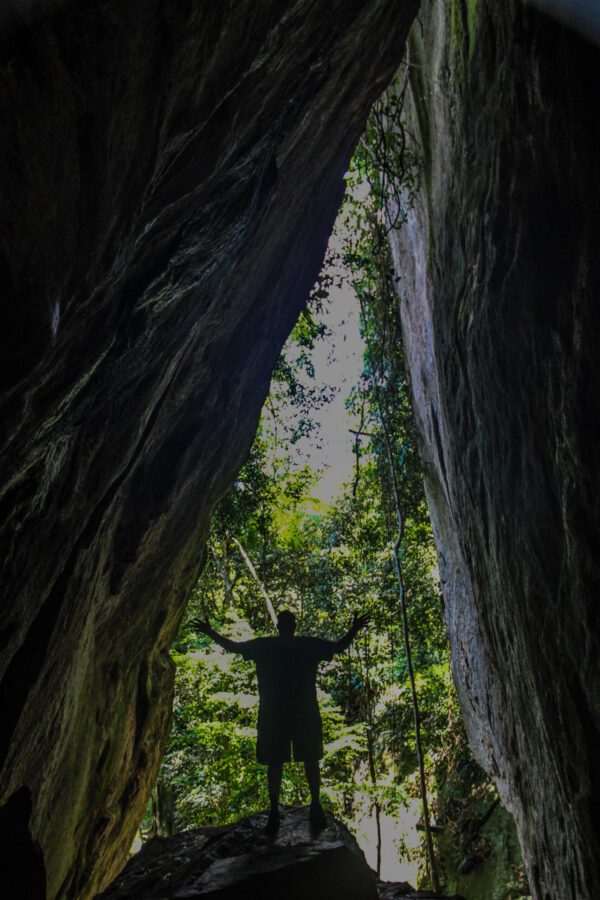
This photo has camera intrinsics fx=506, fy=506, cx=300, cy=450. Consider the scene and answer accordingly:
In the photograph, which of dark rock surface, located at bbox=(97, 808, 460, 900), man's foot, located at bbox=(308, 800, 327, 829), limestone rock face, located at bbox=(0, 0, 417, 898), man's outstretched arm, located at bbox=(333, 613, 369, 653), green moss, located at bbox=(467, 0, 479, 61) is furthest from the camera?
man's outstretched arm, located at bbox=(333, 613, 369, 653)

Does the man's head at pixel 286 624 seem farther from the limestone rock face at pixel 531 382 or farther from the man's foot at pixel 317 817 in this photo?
the limestone rock face at pixel 531 382

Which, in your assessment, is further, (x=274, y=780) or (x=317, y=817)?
(x=274, y=780)

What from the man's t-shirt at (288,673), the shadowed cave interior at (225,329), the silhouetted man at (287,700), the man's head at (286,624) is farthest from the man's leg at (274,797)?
the man's head at (286,624)

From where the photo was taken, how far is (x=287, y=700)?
530 cm

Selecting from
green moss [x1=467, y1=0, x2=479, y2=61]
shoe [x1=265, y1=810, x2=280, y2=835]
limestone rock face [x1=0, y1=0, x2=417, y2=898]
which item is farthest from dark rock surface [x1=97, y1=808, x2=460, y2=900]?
green moss [x1=467, y1=0, x2=479, y2=61]

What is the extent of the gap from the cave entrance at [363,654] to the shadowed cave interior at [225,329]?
3.02 meters

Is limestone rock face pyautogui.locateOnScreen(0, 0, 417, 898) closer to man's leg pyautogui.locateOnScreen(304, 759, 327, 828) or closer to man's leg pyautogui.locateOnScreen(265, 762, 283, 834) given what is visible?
man's leg pyautogui.locateOnScreen(265, 762, 283, 834)

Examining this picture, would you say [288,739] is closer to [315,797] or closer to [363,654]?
[315,797]

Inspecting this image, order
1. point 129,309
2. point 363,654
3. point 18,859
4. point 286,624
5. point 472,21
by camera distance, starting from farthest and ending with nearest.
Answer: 1. point 363,654
2. point 286,624
3. point 472,21
4. point 18,859
5. point 129,309

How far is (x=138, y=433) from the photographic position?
13.8 ft

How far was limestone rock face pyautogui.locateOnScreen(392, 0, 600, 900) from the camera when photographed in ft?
10.2

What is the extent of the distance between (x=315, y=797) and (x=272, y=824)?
50cm

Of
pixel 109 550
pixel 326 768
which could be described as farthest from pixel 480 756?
pixel 109 550

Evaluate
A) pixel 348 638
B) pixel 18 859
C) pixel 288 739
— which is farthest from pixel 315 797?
pixel 18 859
